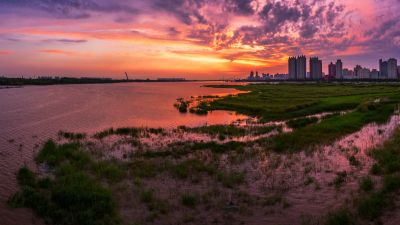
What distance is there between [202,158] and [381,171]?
350 inches

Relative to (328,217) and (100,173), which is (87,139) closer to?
(100,173)

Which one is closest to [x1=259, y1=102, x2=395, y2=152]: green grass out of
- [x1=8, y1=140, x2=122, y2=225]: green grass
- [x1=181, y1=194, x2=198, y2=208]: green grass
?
[x1=181, y1=194, x2=198, y2=208]: green grass

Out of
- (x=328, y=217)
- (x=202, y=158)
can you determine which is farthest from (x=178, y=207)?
(x=202, y=158)

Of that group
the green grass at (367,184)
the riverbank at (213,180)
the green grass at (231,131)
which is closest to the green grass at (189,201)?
the riverbank at (213,180)

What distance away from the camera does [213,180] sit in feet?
47.9

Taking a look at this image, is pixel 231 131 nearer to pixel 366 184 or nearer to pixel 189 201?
pixel 366 184

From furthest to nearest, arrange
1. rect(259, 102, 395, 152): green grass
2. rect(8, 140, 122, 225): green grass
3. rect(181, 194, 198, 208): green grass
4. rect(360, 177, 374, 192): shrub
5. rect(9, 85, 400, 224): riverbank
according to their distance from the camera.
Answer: rect(259, 102, 395, 152): green grass < rect(360, 177, 374, 192): shrub < rect(181, 194, 198, 208): green grass < rect(9, 85, 400, 224): riverbank < rect(8, 140, 122, 225): green grass

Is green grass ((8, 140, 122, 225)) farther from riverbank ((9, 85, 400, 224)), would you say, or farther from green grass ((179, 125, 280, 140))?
green grass ((179, 125, 280, 140))

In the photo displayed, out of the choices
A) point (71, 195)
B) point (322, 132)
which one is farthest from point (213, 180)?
point (322, 132)

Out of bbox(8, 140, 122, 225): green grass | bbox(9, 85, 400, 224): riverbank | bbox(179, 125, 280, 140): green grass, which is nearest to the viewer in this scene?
bbox(8, 140, 122, 225): green grass

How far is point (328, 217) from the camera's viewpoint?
10.1m

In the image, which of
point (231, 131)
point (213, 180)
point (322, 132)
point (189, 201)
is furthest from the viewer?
point (231, 131)

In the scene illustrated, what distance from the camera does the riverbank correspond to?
1082cm

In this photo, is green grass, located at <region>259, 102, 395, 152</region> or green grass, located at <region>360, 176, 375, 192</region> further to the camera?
green grass, located at <region>259, 102, 395, 152</region>
